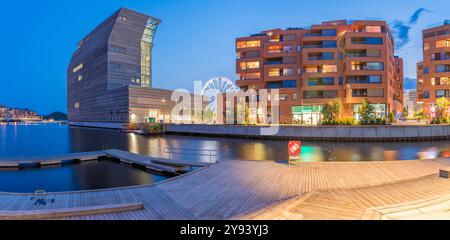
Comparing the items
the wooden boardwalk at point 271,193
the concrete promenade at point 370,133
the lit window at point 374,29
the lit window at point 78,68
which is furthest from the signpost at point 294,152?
the lit window at point 78,68

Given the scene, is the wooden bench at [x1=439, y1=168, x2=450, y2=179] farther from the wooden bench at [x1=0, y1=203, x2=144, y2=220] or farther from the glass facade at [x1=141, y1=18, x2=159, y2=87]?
the glass facade at [x1=141, y1=18, x2=159, y2=87]

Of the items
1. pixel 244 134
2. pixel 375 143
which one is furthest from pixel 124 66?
pixel 375 143

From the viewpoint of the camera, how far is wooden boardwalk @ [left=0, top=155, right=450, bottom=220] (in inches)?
330

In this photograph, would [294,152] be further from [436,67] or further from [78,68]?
[78,68]

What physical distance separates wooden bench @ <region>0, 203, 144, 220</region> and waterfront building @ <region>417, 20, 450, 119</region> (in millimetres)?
86208

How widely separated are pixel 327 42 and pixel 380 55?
43.4 ft

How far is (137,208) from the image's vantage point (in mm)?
9688

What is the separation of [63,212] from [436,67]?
3730 inches

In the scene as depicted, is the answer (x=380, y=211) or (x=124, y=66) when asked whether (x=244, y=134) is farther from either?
(x=124, y=66)

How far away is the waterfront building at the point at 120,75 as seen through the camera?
391ft

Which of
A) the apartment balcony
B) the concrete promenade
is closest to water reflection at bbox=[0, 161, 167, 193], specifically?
the concrete promenade

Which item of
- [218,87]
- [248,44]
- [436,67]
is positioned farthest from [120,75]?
[436,67]

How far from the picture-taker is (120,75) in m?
131

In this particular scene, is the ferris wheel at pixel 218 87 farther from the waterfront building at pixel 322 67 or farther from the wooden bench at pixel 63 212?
the wooden bench at pixel 63 212
